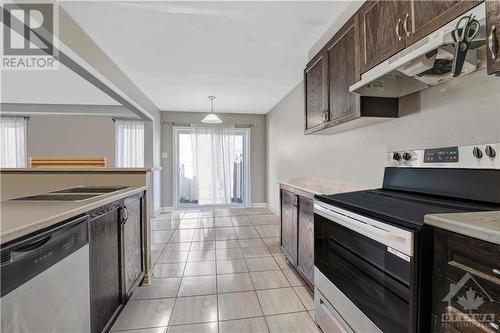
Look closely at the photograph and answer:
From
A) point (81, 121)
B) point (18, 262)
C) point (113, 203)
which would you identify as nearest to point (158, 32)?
point (113, 203)

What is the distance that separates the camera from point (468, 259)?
728 millimetres

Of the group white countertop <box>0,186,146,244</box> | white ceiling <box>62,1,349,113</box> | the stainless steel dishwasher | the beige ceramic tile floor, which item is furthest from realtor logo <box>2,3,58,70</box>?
the beige ceramic tile floor

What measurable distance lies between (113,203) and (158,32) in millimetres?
1718

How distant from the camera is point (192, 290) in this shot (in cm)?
217

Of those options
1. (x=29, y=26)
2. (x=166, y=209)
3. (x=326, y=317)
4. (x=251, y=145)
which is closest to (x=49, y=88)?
(x=29, y=26)

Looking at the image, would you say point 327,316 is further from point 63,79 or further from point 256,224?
point 63,79

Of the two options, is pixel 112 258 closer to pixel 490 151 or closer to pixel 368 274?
pixel 368 274

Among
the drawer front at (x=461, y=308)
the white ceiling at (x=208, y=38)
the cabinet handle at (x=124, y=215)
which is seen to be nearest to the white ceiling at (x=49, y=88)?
the white ceiling at (x=208, y=38)

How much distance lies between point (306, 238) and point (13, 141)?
6551 mm

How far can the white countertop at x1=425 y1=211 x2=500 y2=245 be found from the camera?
67cm

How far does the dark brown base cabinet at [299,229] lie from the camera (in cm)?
201

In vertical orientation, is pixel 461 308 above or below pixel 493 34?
below

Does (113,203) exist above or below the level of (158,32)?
below

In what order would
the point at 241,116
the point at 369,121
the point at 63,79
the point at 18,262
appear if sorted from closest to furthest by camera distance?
the point at 18,262
the point at 369,121
the point at 63,79
the point at 241,116
